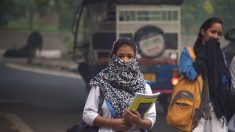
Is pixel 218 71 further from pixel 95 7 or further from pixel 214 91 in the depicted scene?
pixel 95 7

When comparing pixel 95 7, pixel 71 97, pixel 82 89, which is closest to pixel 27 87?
pixel 82 89

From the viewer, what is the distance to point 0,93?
16.5 m

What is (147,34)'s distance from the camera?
40.5 feet

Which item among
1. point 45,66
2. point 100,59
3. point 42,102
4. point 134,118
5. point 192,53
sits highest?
point 192,53

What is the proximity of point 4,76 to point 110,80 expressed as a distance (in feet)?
62.4

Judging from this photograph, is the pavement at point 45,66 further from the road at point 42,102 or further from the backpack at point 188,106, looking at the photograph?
the backpack at point 188,106

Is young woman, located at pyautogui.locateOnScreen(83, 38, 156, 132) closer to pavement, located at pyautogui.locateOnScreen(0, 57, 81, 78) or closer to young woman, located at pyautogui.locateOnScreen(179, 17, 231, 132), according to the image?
young woman, located at pyautogui.locateOnScreen(179, 17, 231, 132)

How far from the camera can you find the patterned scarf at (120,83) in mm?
4191

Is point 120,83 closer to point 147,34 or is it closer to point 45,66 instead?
point 147,34

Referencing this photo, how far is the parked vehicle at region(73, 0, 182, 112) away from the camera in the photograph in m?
12.0

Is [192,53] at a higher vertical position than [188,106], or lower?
higher

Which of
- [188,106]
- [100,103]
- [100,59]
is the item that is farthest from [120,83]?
[100,59]

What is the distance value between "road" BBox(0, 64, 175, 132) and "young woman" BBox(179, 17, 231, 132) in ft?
17.0

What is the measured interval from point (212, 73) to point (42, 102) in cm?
988
